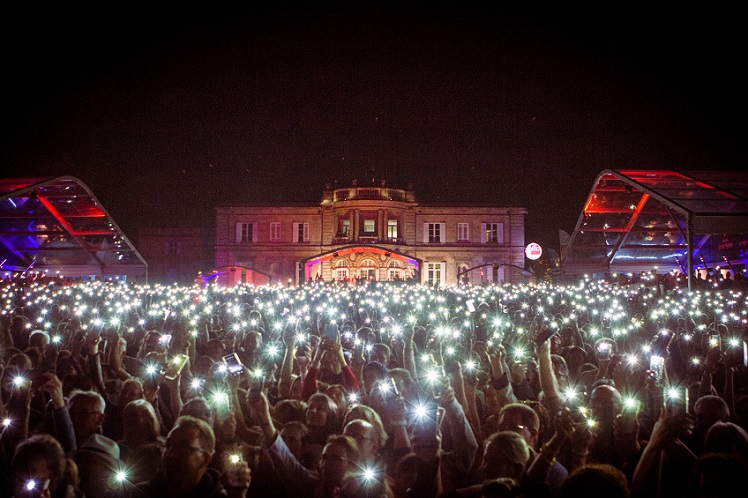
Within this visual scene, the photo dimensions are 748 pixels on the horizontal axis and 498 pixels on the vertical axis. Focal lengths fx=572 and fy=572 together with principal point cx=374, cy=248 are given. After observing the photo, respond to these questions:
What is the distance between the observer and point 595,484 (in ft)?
9.88

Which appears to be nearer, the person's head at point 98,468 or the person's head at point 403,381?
the person's head at point 98,468

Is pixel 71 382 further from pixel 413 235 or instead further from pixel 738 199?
pixel 413 235

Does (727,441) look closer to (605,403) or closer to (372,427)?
(605,403)

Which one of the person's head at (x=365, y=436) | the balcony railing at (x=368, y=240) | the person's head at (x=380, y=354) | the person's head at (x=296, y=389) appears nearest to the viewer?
the person's head at (x=365, y=436)

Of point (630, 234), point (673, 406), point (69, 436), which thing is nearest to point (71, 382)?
point (69, 436)

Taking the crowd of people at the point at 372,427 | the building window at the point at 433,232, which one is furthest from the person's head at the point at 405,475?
the building window at the point at 433,232

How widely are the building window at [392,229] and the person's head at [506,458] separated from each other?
57.8 metres

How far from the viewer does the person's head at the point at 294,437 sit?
4438 millimetres

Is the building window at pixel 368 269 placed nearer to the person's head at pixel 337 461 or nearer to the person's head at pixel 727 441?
the person's head at pixel 727 441

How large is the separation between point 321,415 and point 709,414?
10.4ft

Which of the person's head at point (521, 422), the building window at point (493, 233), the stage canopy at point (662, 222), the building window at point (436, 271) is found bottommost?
the person's head at point (521, 422)

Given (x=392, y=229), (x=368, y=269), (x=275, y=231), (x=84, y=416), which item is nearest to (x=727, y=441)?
(x=84, y=416)

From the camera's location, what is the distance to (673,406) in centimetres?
365

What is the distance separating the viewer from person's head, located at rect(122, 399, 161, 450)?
445 centimetres
